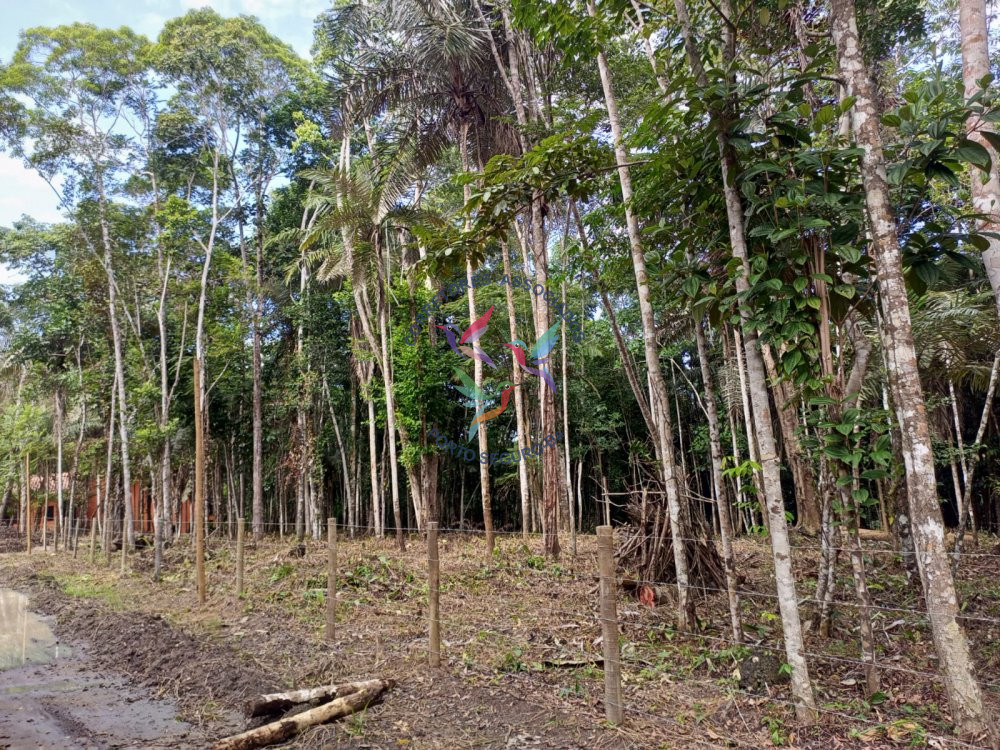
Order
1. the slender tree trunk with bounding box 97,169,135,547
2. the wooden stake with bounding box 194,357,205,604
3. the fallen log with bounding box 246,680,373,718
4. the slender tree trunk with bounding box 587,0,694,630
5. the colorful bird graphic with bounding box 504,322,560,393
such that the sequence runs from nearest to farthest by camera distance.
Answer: the fallen log with bounding box 246,680,373,718
the slender tree trunk with bounding box 587,0,694,630
the wooden stake with bounding box 194,357,205,604
the colorful bird graphic with bounding box 504,322,560,393
the slender tree trunk with bounding box 97,169,135,547

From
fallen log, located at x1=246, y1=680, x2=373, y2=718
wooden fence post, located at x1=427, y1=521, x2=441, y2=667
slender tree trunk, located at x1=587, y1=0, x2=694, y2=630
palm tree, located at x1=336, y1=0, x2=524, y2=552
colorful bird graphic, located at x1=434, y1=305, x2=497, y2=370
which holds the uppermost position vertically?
palm tree, located at x1=336, y1=0, x2=524, y2=552

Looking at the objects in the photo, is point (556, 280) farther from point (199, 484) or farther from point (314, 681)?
point (199, 484)

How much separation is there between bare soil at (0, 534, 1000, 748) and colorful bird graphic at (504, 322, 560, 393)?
2714 millimetres

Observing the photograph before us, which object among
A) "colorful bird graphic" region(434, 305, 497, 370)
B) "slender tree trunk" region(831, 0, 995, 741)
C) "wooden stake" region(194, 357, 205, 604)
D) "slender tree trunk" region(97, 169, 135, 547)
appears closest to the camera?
"slender tree trunk" region(831, 0, 995, 741)

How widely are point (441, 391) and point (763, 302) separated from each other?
924 centimetres

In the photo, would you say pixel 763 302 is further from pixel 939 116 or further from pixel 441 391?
pixel 441 391

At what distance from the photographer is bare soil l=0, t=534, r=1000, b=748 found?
3.48 meters

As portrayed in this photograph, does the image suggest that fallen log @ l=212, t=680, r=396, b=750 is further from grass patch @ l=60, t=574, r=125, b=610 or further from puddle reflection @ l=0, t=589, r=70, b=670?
grass patch @ l=60, t=574, r=125, b=610

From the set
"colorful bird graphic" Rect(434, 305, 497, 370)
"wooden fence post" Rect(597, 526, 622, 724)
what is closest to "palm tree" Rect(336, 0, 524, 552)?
"colorful bird graphic" Rect(434, 305, 497, 370)

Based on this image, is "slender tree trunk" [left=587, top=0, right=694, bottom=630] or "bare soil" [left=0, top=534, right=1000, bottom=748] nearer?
"bare soil" [left=0, top=534, right=1000, bottom=748]

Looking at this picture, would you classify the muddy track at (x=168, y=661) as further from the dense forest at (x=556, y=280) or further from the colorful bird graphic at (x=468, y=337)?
the colorful bird graphic at (x=468, y=337)

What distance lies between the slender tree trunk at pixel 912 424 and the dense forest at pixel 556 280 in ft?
0.05

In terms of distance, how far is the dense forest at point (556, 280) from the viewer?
3305 mm

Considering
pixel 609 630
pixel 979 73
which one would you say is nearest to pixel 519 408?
pixel 609 630
